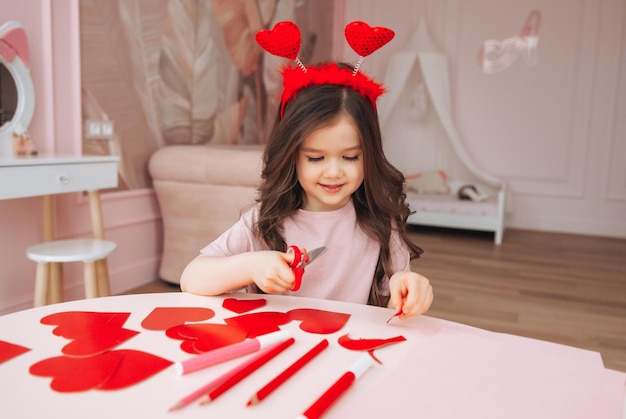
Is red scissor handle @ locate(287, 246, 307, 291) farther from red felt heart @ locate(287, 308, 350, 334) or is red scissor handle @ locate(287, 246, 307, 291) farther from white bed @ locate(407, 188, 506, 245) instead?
white bed @ locate(407, 188, 506, 245)

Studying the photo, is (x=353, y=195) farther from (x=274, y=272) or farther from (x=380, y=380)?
(x=380, y=380)

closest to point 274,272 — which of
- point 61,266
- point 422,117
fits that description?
point 61,266

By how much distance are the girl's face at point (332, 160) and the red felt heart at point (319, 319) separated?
0.89 feet

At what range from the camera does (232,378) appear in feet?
1.77

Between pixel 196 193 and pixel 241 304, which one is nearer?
pixel 241 304

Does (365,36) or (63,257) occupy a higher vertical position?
(365,36)

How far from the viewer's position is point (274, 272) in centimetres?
80

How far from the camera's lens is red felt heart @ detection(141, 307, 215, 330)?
715mm

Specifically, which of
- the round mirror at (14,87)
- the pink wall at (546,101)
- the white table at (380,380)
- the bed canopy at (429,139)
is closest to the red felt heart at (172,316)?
the white table at (380,380)

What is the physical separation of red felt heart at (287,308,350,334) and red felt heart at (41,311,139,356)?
0.23 m

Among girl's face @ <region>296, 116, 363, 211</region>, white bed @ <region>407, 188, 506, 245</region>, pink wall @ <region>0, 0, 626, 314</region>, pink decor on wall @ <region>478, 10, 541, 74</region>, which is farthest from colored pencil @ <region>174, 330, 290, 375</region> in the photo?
pink decor on wall @ <region>478, 10, 541, 74</region>

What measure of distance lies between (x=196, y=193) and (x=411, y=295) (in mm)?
2068

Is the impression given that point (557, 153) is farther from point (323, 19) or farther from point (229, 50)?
point (229, 50)

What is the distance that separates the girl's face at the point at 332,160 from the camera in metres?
0.97
